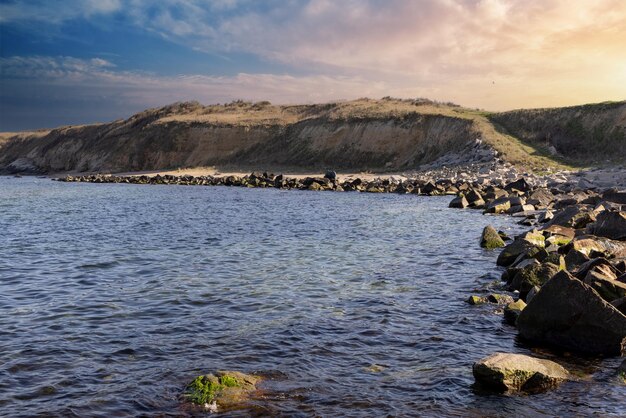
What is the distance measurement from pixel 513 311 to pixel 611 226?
10.2 meters

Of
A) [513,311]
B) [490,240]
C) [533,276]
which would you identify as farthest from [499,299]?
[490,240]

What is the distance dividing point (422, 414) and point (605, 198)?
26794 millimetres

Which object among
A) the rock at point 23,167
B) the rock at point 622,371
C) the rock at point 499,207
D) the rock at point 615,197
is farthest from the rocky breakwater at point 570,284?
the rock at point 23,167

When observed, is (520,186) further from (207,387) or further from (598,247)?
(207,387)

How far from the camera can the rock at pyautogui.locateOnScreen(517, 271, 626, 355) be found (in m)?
10.2

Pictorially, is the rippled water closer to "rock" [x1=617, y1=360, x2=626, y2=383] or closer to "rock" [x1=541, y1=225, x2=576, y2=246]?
"rock" [x1=617, y1=360, x2=626, y2=383]

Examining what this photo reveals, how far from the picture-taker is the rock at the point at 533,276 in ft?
45.1

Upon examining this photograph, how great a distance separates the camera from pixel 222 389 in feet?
27.4

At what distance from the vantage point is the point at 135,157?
101 m

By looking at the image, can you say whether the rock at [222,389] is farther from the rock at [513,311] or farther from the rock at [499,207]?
the rock at [499,207]

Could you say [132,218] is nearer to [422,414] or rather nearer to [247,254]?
[247,254]

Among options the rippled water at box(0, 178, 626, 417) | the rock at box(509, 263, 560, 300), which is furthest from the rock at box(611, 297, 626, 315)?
the rock at box(509, 263, 560, 300)

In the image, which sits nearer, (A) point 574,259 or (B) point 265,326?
(B) point 265,326

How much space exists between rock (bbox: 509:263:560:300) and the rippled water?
1442 millimetres
